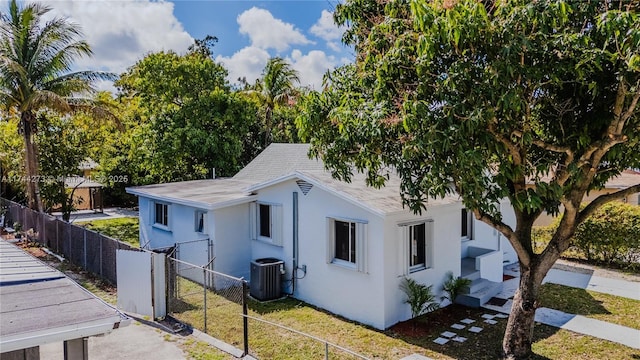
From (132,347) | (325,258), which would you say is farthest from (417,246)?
(132,347)

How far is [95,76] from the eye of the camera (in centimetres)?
2145

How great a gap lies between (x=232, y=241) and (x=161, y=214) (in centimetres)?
462

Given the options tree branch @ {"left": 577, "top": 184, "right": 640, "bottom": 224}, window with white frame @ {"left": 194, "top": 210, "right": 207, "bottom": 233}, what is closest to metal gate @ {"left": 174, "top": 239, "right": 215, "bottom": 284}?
window with white frame @ {"left": 194, "top": 210, "right": 207, "bottom": 233}

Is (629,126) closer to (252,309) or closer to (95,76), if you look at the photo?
(252,309)

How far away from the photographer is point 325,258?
38.1 ft

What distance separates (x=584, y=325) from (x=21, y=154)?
87.8ft

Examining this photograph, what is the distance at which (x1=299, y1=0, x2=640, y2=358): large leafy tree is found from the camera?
6270 mm

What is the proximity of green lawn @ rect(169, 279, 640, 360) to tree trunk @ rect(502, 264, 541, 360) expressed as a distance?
0.38 meters

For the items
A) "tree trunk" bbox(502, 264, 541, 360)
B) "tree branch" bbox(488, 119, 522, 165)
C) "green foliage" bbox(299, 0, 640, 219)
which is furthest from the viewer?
"tree trunk" bbox(502, 264, 541, 360)

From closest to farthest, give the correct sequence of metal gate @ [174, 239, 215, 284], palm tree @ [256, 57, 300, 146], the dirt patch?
the dirt patch
metal gate @ [174, 239, 215, 284]
palm tree @ [256, 57, 300, 146]

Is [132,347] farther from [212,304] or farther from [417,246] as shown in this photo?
[417,246]

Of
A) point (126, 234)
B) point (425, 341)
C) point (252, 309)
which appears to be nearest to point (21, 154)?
point (126, 234)

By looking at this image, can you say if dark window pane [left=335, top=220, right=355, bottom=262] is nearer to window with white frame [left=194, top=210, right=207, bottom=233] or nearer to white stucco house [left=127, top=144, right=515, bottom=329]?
white stucco house [left=127, top=144, right=515, bottom=329]

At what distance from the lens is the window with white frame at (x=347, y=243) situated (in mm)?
10617
